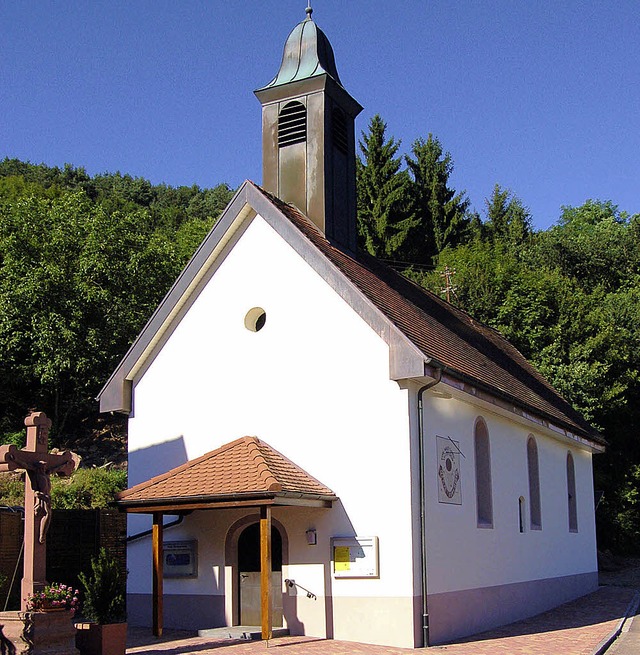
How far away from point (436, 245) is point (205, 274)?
38.5 metres

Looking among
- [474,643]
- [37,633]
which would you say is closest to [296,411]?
[474,643]

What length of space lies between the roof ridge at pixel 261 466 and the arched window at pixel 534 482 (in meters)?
7.87

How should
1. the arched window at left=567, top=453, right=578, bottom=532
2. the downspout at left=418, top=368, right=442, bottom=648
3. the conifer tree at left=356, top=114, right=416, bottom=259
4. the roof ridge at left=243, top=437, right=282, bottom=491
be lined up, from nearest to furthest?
the roof ridge at left=243, top=437, right=282, bottom=491, the downspout at left=418, top=368, right=442, bottom=648, the arched window at left=567, top=453, right=578, bottom=532, the conifer tree at left=356, top=114, right=416, bottom=259

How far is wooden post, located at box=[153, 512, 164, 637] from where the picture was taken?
15.2 m

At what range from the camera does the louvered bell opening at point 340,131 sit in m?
19.8

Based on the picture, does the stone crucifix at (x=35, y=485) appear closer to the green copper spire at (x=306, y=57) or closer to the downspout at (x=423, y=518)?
the downspout at (x=423, y=518)

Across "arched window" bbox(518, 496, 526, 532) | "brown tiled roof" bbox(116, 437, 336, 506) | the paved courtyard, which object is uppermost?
"brown tiled roof" bbox(116, 437, 336, 506)

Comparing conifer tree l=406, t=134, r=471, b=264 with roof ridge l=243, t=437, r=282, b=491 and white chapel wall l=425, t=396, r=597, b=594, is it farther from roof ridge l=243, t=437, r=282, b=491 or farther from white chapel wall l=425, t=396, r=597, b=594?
roof ridge l=243, t=437, r=282, b=491

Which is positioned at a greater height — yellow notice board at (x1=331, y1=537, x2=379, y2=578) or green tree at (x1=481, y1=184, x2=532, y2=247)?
green tree at (x1=481, y1=184, x2=532, y2=247)

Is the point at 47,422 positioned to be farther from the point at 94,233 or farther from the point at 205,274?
the point at 94,233

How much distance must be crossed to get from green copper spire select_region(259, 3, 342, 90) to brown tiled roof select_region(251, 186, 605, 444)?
3184mm

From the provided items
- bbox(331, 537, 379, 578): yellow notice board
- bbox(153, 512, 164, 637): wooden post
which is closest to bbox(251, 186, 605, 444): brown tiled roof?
bbox(331, 537, 379, 578): yellow notice board

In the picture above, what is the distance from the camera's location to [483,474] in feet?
59.2

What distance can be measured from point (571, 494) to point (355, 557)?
40.1 feet
